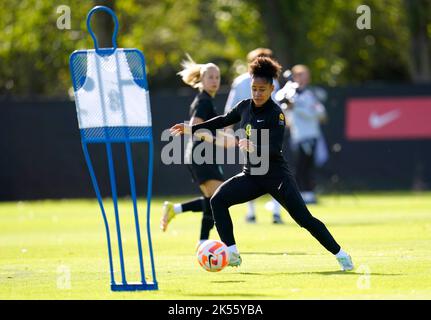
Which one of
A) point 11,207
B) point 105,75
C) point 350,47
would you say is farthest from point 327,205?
point 350,47

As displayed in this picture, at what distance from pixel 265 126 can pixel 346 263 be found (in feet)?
5.24

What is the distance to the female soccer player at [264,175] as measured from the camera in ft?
33.4

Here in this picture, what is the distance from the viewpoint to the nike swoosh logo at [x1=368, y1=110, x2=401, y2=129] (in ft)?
84.1

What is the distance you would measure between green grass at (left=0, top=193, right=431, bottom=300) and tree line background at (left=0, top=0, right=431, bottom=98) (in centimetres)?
1214

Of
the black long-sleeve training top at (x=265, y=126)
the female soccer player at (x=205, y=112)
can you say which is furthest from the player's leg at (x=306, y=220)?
the female soccer player at (x=205, y=112)

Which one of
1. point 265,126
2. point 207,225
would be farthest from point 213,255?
point 207,225

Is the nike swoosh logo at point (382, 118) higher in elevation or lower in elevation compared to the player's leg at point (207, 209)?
lower

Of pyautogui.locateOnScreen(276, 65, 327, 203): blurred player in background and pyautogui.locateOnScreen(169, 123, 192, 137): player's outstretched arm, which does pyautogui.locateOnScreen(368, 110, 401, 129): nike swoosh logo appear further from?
pyautogui.locateOnScreen(169, 123, 192, 137): player's outstretched arm

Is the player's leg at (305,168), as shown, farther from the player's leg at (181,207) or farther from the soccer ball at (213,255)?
→ the soccer ball at (213,255)

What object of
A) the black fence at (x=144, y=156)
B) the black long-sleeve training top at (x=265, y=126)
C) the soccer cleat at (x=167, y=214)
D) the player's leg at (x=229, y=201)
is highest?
the black long-sleeve training top at (x=265, y=126)

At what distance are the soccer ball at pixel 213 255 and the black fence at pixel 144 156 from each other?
16.0 metres

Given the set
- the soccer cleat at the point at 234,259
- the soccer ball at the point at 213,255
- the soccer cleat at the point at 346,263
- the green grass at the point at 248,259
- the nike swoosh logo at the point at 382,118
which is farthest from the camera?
the nike swoosh logo at the point at 382,118

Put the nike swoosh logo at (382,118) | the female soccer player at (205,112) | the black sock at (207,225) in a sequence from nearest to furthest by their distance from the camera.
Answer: the female soccer player at (205,112) → the black sock at (207,225) → the nike swoosh logo at (382,118)

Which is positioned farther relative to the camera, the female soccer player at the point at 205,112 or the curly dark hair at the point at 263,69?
the female soccer player at the point at 205,112
